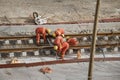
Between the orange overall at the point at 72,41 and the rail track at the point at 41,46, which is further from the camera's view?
the orange overall at the point at 72,41

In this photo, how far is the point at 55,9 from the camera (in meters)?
21.1

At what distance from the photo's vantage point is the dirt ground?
2019 cm

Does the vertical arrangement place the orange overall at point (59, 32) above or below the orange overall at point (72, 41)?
above

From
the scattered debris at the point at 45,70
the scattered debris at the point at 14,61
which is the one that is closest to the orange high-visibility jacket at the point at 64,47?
the scattered debris at the point at 45,70

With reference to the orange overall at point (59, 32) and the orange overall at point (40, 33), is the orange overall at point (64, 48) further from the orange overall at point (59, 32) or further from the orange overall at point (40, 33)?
the orange overall at point (40, 33)

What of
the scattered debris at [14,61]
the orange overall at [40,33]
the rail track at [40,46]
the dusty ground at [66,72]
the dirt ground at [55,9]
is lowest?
the dusty ground at [66,72]

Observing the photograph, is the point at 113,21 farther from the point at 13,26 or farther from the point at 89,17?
the point at 13,26

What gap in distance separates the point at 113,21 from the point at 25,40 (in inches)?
201

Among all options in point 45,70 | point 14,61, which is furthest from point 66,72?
point 14,61

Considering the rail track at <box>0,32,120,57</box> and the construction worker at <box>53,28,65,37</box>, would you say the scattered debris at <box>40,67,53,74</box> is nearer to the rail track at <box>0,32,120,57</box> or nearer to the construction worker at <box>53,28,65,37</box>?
the rail track at <box>0,32,120,57</box>

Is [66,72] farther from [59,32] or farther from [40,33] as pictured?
[40,33]

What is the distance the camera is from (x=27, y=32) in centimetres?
1866

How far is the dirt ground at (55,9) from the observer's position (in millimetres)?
20188

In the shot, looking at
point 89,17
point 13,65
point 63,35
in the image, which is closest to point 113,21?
point 89,17
